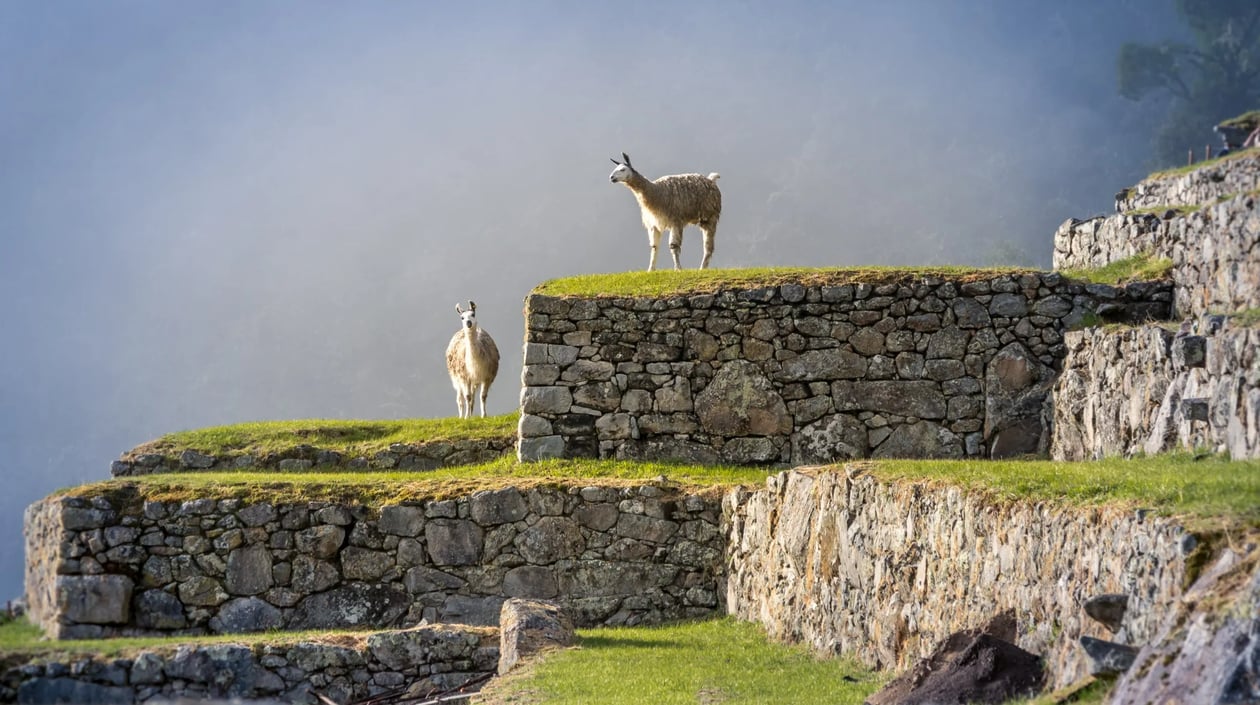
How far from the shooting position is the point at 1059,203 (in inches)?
2530

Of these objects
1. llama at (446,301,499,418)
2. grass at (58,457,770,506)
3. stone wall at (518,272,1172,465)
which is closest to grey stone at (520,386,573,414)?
stone wall at (518,272,1172,465)

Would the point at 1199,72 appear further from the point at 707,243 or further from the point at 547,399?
the point at 547,399

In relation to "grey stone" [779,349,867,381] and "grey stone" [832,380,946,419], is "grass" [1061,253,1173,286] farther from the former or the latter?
"grey stone" [779,349,867,381]

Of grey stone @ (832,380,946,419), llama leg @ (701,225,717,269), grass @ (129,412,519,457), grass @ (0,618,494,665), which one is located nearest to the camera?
grass @ (0,618,494,665)

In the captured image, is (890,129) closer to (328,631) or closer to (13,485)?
(13,485)

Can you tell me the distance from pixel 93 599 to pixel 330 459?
4.28 m

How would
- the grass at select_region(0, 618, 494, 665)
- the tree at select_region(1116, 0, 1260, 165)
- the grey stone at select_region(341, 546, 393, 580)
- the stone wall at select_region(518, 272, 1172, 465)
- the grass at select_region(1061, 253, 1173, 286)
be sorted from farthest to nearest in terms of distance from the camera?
the tree at select_region(1116, 0, 1260, 165) → the stone wall at select_region(518, 272, 1172, 465) → the grass at select_region(1061, 253, 1173, 286) → the grey stone at select_region(341, 546, 393, 580) → the grass at select_region(0, 618, 494, 665)

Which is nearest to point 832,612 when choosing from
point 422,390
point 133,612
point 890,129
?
point 133,612

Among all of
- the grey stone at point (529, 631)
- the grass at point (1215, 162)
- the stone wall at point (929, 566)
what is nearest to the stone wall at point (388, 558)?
the stone wall at point (929, 566)

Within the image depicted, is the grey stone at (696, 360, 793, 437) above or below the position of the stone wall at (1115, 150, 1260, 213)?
below

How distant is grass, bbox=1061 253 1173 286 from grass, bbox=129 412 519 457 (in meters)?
7.41

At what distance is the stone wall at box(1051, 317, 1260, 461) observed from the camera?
29.9ft

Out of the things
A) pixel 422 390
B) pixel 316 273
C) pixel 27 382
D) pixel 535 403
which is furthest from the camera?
pixel 27 382

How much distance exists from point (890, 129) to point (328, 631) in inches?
2276
